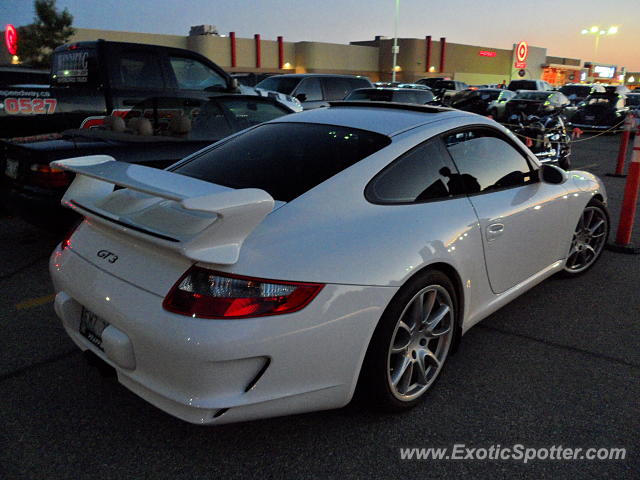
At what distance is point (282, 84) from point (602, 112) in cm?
1220

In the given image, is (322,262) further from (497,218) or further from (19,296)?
(19,296)

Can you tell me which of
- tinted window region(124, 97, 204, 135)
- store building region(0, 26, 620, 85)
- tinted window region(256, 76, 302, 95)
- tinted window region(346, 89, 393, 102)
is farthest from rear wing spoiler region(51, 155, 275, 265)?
store building region(0, 26, 620, 85)

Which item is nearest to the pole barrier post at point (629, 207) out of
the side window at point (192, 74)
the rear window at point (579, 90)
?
the side window at point (192, 74)

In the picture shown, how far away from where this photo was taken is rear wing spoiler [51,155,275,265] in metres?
1.96

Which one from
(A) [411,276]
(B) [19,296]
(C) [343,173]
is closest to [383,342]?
(A) [411,276]

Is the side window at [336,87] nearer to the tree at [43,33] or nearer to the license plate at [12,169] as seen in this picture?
the license plate at [12,169]

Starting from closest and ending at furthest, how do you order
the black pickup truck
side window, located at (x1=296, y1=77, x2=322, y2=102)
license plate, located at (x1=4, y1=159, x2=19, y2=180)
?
1. license plate, located at (x1=4, y1=159, x2=19, y2=180)
2. the black pickup truck
3. side window, located at (x1=296, y1=77, x2=322, y2=102)

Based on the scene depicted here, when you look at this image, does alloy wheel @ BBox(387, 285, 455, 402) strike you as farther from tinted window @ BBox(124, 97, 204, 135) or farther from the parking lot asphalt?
tinted window @ BBox(124, 97, 204, 135)

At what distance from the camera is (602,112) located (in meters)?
18.9

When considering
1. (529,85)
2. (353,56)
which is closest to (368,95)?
(529,85)

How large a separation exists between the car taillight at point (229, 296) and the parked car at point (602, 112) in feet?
65.0

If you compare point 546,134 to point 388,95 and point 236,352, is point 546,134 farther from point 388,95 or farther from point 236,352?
point 236,352

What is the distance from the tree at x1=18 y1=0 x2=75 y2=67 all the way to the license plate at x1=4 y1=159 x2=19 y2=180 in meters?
40.9

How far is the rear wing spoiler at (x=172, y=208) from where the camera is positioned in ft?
6.43
